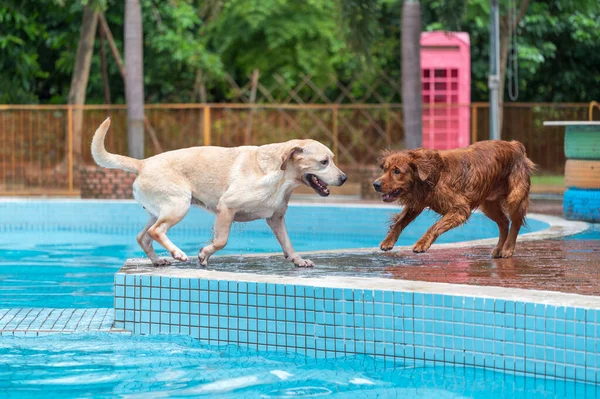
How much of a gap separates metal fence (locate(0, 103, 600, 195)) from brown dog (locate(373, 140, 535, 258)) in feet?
43.2

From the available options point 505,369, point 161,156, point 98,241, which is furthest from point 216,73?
point 505,369

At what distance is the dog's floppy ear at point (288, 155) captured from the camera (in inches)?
286

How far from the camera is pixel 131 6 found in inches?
760

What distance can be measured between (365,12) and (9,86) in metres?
11.1

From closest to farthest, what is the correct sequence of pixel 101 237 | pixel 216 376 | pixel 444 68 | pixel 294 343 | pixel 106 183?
pixel 216 376
pixel 294 343
pixel 101 237
pixel 106 183
pixel 444 68

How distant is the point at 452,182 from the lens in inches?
300

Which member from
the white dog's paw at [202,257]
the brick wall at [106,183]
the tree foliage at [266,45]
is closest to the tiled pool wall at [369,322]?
the white dog's paw at [202,257]

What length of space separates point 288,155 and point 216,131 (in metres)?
14.8

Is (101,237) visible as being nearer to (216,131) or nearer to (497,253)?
(497,253)

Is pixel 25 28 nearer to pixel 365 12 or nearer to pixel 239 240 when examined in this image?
pixel 365 12

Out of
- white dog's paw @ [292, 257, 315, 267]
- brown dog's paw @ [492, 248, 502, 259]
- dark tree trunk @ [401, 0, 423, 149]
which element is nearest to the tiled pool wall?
white dog's paw @ [292, 257, 315, 267]

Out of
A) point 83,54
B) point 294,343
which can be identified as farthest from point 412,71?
point 294,343

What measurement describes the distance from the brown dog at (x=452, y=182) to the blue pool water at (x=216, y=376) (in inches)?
66.7

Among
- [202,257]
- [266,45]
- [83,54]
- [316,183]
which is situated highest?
[266,45]
